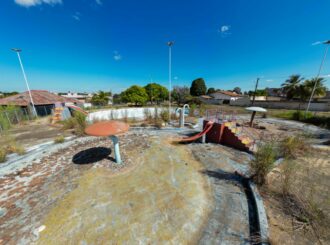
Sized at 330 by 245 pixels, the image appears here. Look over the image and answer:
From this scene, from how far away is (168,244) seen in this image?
1969 millimetres

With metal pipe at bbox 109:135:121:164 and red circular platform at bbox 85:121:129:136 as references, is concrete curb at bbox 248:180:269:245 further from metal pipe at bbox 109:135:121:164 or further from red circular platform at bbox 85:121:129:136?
metal pipe at bbox 109:135:121:164

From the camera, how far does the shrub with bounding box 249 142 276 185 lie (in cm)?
300

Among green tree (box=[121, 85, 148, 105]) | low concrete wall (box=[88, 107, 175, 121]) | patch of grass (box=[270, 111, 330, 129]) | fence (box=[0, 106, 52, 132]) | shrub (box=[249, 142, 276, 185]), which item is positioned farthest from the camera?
green tree (box=[121, 85, 148, 105])

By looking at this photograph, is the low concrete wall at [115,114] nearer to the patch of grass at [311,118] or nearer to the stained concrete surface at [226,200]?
the stained concrete surface at [226,200]

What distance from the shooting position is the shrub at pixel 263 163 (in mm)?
2996

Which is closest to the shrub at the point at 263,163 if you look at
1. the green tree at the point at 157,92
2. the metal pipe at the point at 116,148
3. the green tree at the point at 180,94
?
the metal pipe at the point at 116,148

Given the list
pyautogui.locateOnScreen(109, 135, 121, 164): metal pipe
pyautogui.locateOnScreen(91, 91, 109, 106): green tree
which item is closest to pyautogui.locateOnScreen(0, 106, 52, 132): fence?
pyautogui.locateOnScreen(109, 135, 121, 164): metal pipe

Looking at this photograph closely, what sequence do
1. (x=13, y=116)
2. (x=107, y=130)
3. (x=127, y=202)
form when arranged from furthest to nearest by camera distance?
(x=13, y=116) < (x=107, y=130) < (x=127, y=202)

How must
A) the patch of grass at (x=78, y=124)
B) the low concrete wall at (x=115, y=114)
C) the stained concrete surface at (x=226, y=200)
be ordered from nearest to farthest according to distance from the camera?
the stained concrete surface at (x=226, y=200), the patch of grass at (x=78, y=124), the low concrete wall at (x=115, y=114)

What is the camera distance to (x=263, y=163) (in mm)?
3020

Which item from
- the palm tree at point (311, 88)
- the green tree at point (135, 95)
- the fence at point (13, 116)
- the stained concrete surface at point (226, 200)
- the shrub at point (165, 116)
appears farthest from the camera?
the green tree at point (135, 95)

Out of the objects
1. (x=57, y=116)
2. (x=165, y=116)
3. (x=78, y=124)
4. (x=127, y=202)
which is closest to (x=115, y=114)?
(x=57, y=116)

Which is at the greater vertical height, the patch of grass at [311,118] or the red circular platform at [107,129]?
the red circular platform at [107,129]

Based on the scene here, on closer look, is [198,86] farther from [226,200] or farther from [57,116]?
[226,200]
